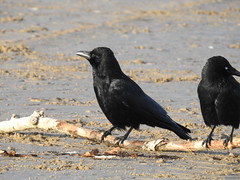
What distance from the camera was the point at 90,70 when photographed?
11.8 metres

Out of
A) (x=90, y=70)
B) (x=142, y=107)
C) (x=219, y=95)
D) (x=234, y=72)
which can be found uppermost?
(x=234, y=72)

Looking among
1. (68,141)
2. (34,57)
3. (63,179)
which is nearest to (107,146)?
(68,141)

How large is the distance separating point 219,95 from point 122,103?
3.28 ft

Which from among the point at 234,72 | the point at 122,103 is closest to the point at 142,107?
the point at 122,103

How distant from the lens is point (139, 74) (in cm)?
1155

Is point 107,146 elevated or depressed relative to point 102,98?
depressed

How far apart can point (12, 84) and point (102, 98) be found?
11.8 ft

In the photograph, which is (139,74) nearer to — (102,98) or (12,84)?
(12,84)

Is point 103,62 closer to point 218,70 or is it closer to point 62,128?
point 62,128

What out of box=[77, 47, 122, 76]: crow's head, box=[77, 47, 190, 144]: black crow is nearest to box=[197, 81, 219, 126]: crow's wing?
box=[77, 47, 190, 144]: black crow

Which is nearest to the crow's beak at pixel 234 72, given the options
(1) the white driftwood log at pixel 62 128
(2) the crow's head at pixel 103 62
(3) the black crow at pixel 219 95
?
(3) the black crow at pixel 219 95

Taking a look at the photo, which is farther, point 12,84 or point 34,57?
point 34,57

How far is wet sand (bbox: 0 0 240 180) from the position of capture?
611 cm

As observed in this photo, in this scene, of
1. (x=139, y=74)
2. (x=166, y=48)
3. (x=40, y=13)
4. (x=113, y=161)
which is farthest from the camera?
(x=40, y=13)
